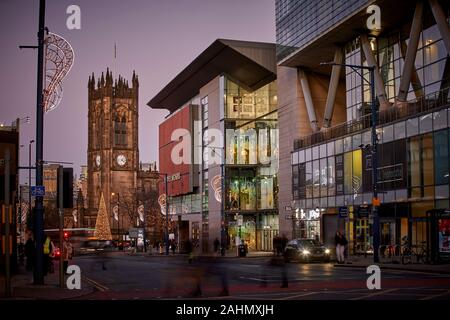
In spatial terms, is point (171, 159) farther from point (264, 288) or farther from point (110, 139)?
point (110, 139)

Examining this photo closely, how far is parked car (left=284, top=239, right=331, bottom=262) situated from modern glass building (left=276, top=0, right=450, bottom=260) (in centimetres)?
255

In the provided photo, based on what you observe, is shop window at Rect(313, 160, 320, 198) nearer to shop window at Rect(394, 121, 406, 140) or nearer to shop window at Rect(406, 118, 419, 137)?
shop window at Rect(394, 121, 406, 140)

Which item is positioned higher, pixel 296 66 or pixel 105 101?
pixel 105 101

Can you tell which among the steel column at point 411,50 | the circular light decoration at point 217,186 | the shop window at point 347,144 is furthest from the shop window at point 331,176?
the circular light decoration at point 217,186

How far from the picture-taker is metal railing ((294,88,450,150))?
143 ft

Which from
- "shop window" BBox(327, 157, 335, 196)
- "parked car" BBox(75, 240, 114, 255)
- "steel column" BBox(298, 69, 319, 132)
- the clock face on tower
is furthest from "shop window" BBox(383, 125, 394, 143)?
the clock face on tower

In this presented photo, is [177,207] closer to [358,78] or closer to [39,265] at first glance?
[358,78]

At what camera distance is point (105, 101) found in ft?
628

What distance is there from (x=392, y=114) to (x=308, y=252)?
37.0ft

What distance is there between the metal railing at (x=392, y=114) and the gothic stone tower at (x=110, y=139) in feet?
424

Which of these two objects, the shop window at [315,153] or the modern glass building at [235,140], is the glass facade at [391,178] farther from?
the modern glass building at [235,140]

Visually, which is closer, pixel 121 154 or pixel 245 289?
pixel 245 289

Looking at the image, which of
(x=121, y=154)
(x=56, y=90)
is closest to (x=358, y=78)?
(x=56, y=90)

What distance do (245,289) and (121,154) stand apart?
6713 inches
